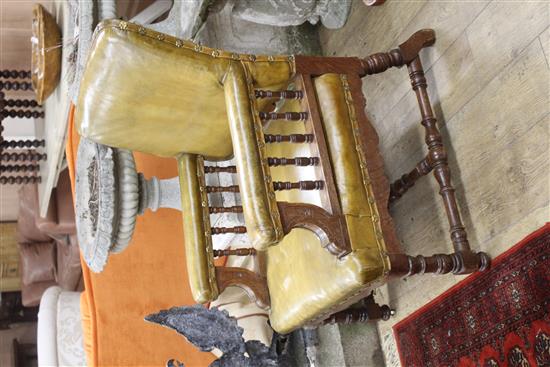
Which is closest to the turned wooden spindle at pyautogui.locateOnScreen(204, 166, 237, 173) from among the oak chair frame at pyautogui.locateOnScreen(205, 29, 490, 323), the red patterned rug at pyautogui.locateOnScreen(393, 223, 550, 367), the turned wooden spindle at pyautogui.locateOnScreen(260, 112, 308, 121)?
the oak chair frame at pyautogui.locateOnScreen(205, 29, 490, 323)

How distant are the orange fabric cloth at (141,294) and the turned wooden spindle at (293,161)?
154 cm

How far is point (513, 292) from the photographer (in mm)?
1578

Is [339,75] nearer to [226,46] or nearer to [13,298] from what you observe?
[226,46]

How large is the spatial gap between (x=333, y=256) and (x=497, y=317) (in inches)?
19.3

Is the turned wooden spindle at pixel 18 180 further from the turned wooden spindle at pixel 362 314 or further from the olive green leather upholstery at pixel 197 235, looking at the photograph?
the turned wooden spindle at pixel 362 314

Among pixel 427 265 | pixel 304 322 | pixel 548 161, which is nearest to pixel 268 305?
pixel 304 322

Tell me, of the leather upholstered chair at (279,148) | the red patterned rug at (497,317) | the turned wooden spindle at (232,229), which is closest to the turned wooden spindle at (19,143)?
the leather upholstered chair at (279,148)

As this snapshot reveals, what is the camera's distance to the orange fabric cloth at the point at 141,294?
105 inches

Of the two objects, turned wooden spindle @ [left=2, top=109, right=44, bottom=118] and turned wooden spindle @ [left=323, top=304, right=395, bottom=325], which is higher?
turned wooden spindle @ [left=2, top=109, right=44, bottom=118]

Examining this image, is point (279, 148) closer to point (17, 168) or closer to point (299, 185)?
point (299, 185)

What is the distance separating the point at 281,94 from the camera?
157 centimetres

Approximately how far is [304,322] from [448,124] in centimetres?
80

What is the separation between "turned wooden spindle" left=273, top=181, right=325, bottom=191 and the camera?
4.81 feet

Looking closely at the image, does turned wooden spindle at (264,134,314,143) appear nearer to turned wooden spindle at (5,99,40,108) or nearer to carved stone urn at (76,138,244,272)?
carved stone urn at (76,138,244,272)
